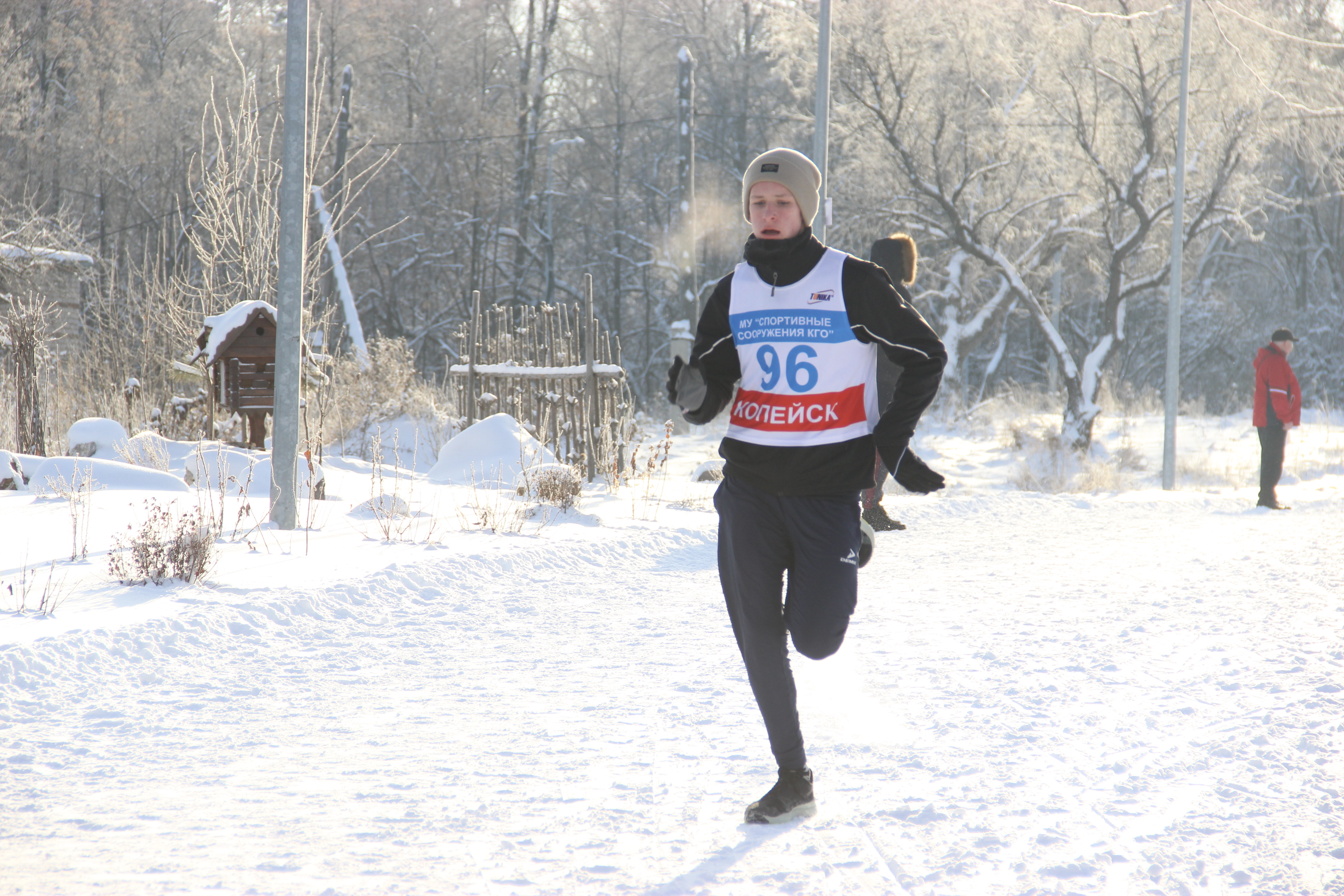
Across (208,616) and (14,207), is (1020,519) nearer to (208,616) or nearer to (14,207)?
(208,616)

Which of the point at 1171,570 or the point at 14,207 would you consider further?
the point at 14,207

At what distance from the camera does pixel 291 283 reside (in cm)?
827

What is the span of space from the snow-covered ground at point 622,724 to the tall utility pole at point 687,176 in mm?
15892

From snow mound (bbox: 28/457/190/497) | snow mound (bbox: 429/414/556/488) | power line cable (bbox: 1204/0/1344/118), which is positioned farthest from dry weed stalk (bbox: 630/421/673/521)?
power line cable (bbox: 1204/0/1344/118)

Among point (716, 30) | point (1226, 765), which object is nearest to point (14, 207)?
point (716, 30)

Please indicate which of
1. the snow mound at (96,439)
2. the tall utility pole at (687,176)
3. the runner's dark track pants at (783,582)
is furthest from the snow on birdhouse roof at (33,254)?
the runner's dark track pants at (783,582)

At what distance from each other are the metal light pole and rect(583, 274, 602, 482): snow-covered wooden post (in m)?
17.9

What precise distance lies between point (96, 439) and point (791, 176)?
9.33m

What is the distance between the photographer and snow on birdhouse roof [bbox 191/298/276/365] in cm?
1058

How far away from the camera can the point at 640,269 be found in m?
32.8

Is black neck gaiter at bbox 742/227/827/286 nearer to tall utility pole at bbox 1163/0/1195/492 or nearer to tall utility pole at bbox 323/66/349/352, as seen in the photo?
tall utility pole at bbox 1163/0/1195/492

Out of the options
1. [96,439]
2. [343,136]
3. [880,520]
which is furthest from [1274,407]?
[343,136]

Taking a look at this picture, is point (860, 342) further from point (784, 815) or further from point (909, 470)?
point (784, 815)

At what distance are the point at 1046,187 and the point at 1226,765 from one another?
17327 mm
